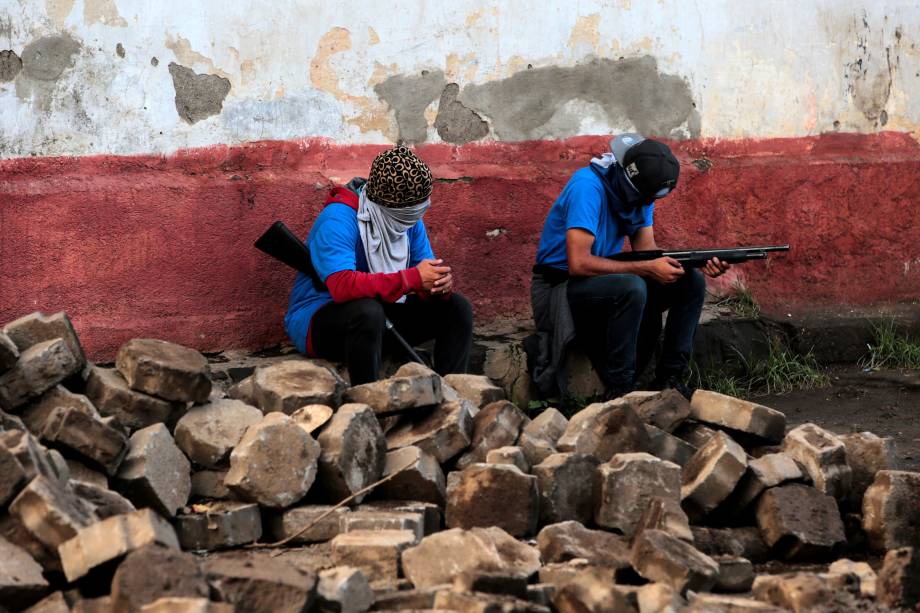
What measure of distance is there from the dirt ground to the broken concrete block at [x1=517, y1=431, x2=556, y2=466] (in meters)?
1.71

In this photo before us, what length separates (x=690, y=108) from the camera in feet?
21.5

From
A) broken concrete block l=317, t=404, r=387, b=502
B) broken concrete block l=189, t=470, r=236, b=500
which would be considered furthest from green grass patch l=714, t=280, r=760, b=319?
broken concrete block l=189, t=470, r=236, b=500

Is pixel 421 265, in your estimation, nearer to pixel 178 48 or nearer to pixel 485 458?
pixel 485 458

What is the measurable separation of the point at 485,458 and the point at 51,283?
7.59ft

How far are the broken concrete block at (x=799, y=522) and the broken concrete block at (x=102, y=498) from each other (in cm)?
206

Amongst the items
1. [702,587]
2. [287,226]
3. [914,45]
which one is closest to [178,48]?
[287,226]

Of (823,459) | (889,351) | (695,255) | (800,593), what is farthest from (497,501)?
(889,351)

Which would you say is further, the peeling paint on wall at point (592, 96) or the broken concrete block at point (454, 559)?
the peeling paint on wall at point (592, 96)

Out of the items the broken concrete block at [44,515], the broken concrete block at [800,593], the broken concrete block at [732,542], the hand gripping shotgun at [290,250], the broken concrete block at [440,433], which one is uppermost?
the hand gripping shotgun at [290,250]

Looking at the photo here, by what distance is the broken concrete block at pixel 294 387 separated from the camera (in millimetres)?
4473

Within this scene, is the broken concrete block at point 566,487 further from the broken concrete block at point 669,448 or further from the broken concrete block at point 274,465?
the broken concrete block at point 274,465

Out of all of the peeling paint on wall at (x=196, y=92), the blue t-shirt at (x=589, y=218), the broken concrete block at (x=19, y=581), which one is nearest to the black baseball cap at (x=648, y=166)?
the blue t-shirt at (x=589, y=218)

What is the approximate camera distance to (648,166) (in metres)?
5.52

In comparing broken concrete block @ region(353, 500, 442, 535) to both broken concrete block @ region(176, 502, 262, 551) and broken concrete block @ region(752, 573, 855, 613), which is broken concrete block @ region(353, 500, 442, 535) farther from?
broken concrete block @ region(752, 573, 855, 613)
